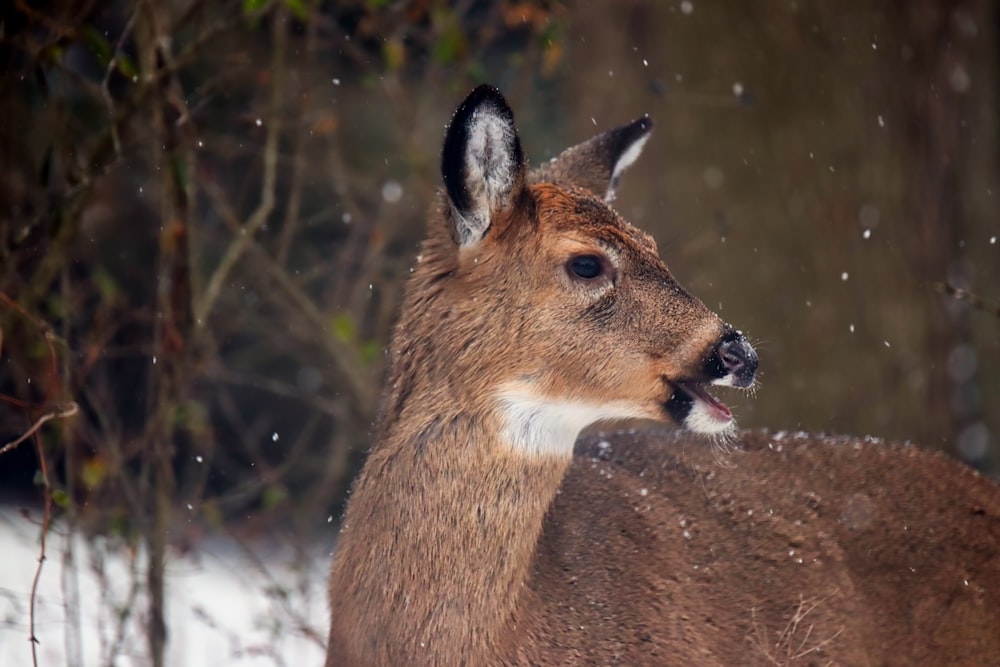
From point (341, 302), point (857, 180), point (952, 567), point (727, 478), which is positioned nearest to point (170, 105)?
point (341, 302)

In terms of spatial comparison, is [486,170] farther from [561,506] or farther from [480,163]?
[561,506]

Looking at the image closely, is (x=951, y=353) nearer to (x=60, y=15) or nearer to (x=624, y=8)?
(x=624, y=8)

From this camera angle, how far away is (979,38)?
7.80m

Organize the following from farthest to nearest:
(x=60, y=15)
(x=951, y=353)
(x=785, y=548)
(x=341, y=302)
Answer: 1. (x=951, y=353)
2. (x=341, y=302)
3. (x=60, y=15)
4. (x=785, y=548)

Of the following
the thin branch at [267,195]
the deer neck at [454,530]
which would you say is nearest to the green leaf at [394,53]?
the thin branch at [267,195]

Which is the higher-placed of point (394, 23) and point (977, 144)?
point (394, 23)

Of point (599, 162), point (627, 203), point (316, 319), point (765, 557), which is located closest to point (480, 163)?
point (599, 162)

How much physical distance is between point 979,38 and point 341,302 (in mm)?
4174

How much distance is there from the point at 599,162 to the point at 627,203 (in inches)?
119

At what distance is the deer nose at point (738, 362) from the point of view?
3.30 meters

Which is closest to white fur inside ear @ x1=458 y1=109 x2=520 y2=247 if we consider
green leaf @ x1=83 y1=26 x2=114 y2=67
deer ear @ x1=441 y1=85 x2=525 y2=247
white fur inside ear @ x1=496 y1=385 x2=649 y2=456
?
Result: deer ear @ x1=441 y1=85 x2=525 y2=247

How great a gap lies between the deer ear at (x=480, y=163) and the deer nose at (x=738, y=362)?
712 millimetres

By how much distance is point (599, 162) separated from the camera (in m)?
4.16

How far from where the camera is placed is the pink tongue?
3.38 metres
